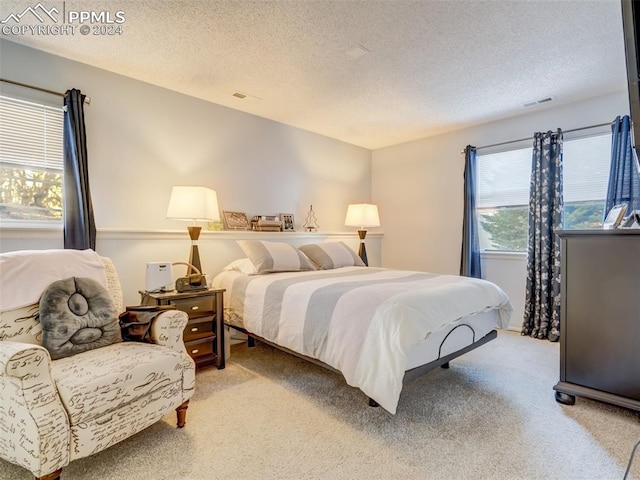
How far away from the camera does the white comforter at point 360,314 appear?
5.83ft

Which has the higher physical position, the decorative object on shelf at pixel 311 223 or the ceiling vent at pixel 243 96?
the ceiling vent at pixel 243 96

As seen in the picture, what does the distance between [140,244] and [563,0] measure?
343cm

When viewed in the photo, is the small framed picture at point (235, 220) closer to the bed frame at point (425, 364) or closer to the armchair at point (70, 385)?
the bed frame at point (425, 364)

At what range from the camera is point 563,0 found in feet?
6.44

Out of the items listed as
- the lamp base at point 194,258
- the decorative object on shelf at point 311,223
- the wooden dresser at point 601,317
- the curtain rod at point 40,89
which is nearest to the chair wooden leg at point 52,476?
the lamp base at point 194,258

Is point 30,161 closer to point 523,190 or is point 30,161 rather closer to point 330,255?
point 330,255

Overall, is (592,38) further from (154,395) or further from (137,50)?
(154,395)

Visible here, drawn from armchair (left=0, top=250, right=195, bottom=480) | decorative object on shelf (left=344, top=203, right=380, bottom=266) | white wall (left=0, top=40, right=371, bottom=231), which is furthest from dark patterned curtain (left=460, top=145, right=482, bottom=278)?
armchair (left=0, top=250, right=195, bottom=480)

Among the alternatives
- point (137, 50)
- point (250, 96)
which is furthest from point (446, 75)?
point (137, 50)

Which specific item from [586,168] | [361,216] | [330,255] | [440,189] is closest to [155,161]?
[330,255]

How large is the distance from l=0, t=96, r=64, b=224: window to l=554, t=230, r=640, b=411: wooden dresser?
3.63 meters

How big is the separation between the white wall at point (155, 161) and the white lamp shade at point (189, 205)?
1.14ft

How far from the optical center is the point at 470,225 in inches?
160

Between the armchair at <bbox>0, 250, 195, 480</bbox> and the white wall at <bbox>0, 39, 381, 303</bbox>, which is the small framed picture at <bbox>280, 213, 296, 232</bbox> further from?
the armchair at <bbox>0, 250, 195, 480</bbox>
